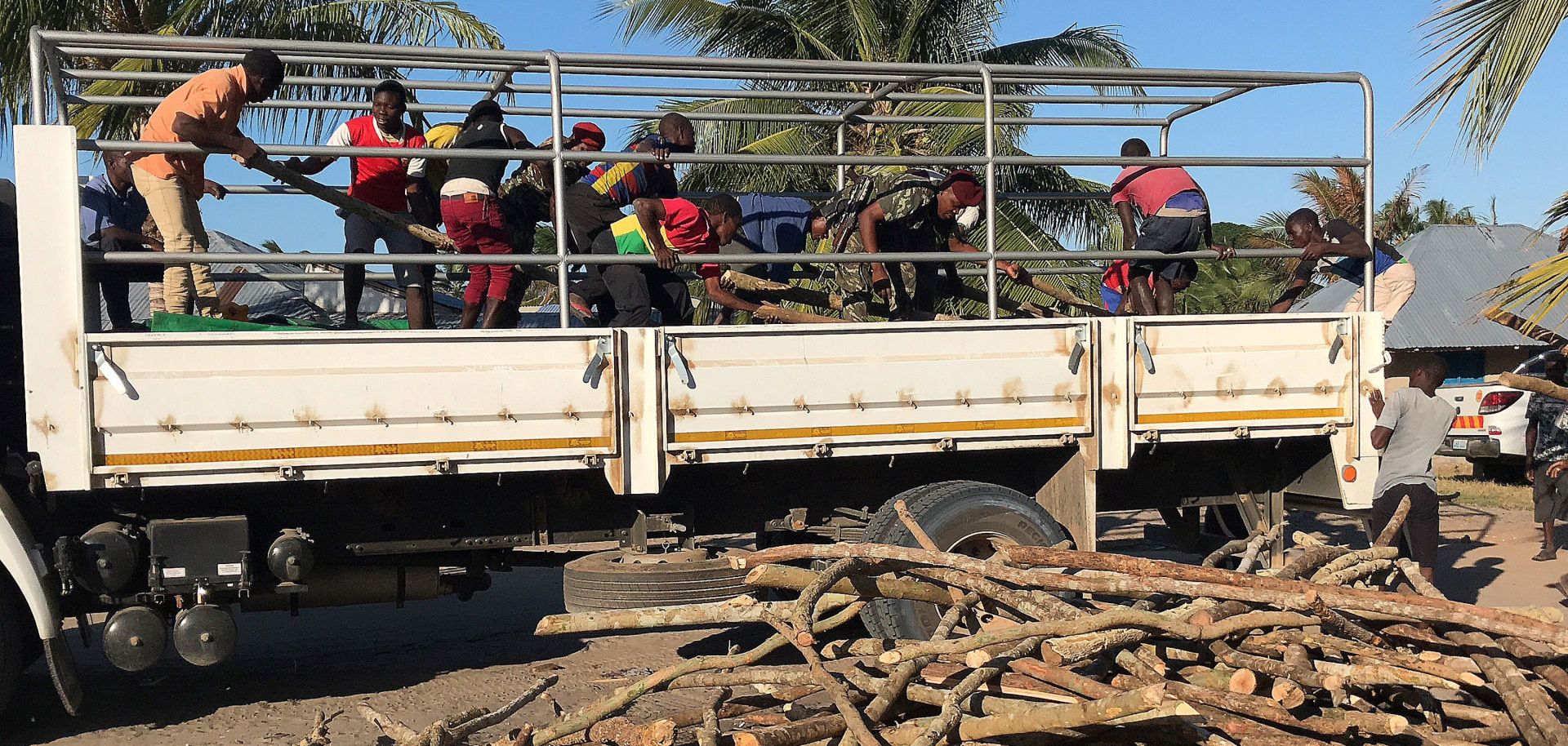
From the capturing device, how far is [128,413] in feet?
15.0

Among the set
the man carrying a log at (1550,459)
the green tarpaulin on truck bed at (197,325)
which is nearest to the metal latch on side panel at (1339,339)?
the man carrying a log at (1550,459)

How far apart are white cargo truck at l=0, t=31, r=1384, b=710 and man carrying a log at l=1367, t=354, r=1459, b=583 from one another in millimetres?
937

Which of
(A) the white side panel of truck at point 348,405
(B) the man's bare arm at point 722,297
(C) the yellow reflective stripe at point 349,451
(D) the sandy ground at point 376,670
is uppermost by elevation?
(B) the man's bare arm at point 722,297

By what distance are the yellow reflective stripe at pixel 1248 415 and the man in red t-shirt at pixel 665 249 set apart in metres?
2.00

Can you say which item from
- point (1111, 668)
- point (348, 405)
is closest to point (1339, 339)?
point (1111, 668)

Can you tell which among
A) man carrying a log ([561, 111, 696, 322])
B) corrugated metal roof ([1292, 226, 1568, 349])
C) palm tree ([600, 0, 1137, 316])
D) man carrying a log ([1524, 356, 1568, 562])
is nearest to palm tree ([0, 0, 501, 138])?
palm tree ([600, 0, 1137, 316])

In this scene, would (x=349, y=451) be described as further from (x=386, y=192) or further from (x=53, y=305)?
(x=386, y=192)

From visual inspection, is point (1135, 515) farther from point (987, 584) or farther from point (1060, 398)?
point (987, 584)

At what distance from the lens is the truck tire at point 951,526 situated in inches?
211

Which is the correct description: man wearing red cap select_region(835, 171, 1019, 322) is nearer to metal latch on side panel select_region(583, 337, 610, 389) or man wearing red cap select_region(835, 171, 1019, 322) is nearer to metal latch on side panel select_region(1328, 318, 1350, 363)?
metal latch on side panel select_region(1328, 318, 1350, 363)

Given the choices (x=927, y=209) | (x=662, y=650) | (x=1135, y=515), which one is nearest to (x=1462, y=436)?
(x=1135, y=515)

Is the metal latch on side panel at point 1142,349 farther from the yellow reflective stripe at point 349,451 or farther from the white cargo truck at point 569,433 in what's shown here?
the yellow reflective stripe at point 349,451

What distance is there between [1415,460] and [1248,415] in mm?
1646

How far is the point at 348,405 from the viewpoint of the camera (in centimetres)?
474
